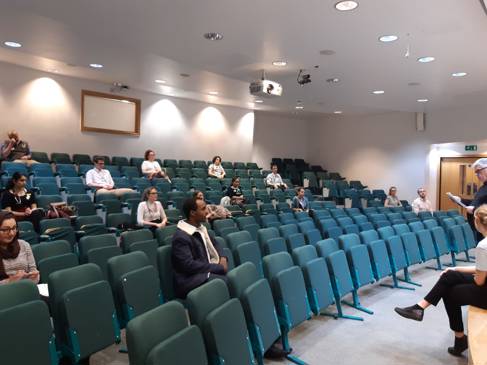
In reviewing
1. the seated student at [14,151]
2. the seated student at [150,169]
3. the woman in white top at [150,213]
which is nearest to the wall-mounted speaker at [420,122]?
the seated student at [150,169]

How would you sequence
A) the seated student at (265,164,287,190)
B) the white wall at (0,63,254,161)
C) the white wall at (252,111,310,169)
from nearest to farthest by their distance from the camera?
the white wall at (0,63,254,161) < the seated student at (265,164,287,190) < the white wall at (252,111,310,169)

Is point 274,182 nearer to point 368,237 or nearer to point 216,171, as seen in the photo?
point 216,171

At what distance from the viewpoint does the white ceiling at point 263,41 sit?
4594 millimetres

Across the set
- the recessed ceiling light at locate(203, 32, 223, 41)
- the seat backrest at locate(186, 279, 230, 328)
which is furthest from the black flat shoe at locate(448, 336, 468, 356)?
the recessed ceiling light at locate(203, 32, 223, 41)

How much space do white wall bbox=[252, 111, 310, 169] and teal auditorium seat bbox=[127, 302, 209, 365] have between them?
13.2 m

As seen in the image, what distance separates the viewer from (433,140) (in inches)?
480

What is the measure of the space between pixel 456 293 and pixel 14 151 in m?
8.32

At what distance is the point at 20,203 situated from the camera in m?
5.18

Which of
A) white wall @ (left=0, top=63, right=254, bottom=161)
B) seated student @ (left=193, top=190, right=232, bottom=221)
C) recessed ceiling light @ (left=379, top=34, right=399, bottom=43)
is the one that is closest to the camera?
recessed ceiling light @ (left=379, top=34, right=399, bottom=43)

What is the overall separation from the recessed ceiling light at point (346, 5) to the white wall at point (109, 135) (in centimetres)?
777

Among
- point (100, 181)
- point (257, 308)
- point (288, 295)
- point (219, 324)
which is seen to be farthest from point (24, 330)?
point (100, 181)

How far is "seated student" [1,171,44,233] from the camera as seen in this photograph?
5055mm

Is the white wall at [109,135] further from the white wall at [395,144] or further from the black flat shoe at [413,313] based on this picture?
the black flat shoe at [413,313]

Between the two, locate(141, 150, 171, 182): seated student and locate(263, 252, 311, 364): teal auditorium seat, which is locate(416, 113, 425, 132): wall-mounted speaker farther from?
locate(263, 252, 311, 364): teal auditorium seat
